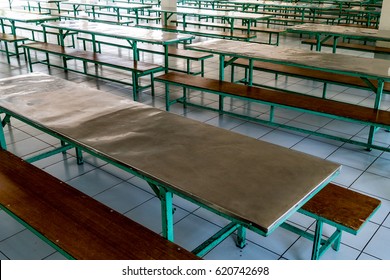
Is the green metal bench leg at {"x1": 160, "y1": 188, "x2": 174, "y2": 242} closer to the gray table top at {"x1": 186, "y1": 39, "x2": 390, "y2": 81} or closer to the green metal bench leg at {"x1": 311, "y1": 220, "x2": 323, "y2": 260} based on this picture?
the green metal bench leg at {"x1": 311, "y1": 220, "x2": 323, "y2": 260}

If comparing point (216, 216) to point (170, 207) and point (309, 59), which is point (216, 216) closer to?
point (170, 207)

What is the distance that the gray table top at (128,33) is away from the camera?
4.97 metres

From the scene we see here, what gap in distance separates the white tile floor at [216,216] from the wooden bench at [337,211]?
0.22 m

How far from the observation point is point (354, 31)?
5453 millimetres

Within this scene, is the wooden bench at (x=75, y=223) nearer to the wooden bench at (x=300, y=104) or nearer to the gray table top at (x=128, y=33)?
the wooden bench at (x=300, y=104)

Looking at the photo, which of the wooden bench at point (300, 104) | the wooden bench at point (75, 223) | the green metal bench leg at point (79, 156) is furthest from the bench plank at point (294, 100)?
the wooden bench at point (75, 223)

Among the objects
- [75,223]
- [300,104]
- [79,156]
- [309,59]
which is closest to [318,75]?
[309,59]

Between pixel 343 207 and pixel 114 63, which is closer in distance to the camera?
pixel 343 207

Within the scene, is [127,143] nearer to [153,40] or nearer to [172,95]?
[153,40]

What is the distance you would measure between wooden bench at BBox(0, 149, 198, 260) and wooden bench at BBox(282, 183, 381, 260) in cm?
81

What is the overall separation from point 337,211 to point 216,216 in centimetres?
94

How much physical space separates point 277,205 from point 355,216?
81 cm

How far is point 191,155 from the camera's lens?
77.6 inches

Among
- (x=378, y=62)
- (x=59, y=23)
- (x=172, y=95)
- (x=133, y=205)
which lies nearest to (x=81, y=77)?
(x=59, y=23)
